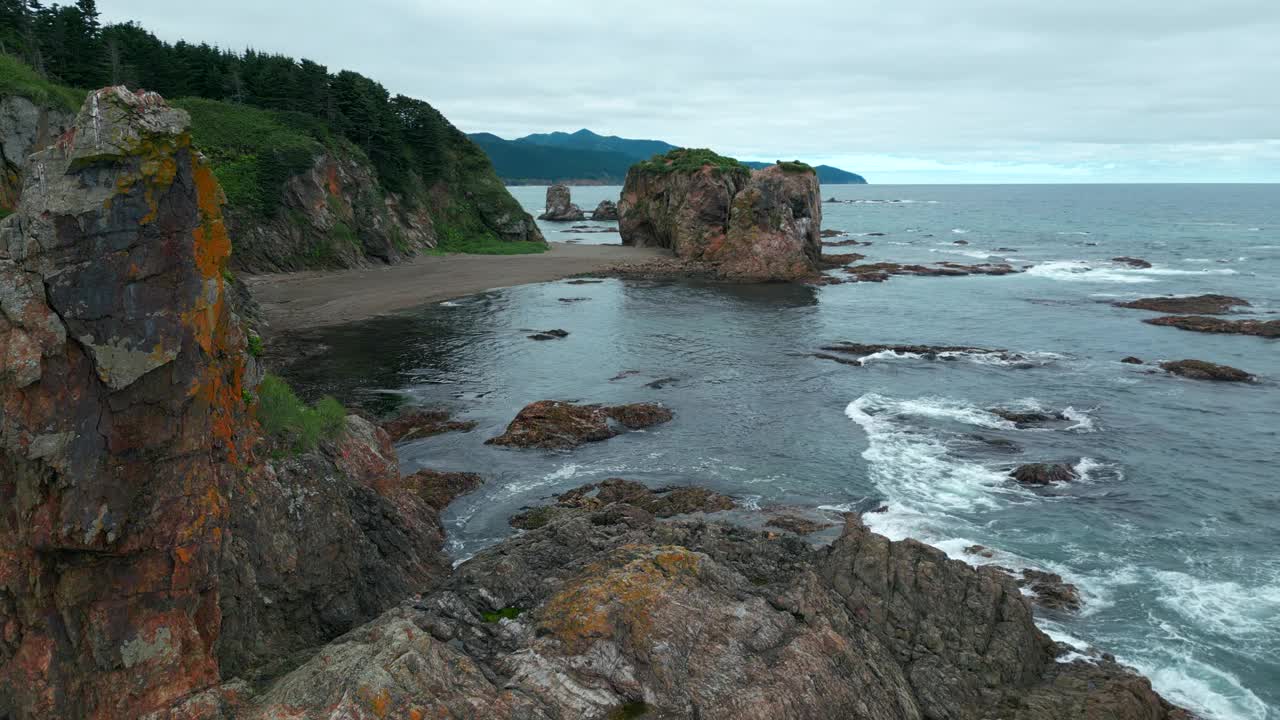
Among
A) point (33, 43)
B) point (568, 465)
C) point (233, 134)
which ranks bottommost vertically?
point (568, 465)

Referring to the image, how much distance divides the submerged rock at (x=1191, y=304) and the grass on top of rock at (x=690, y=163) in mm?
38103

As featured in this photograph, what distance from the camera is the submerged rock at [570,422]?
86.5ft

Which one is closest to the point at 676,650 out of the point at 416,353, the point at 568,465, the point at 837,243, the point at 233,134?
the point at 568,465

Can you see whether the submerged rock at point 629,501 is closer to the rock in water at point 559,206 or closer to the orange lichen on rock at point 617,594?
the orange lichen on rock at point 617,594

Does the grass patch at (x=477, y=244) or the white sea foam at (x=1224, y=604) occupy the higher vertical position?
the grass patch at (x=477, y=244)

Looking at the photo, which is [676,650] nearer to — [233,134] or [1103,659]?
[1103,659]

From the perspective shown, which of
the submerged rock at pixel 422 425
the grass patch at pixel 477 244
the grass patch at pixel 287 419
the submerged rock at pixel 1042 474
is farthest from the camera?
the grass patch at pixel 477 244

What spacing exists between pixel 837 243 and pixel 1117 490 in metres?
84.9

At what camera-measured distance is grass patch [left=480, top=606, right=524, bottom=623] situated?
10.1m

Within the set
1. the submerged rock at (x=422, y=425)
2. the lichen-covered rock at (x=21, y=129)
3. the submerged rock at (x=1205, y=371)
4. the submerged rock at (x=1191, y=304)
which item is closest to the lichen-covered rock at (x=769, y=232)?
the submerged rock at (x=1191, y=304)

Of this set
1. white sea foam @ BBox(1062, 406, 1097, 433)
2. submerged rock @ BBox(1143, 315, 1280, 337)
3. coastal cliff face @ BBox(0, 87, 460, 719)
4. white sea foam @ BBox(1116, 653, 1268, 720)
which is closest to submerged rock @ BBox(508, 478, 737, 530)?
white sea foam @ BBox(1116, 653, 1268, 720)

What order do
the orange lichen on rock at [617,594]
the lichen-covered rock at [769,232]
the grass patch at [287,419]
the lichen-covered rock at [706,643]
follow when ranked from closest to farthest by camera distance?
the lichen-covered rock at [706,643], the orange lichen on rock at [617,594], the grass patch at [287,419], the lichen-covered rock at [769,232]

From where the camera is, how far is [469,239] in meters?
81.0

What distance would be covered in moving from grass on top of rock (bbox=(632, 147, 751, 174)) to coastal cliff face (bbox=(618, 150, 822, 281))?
0.10 meters
